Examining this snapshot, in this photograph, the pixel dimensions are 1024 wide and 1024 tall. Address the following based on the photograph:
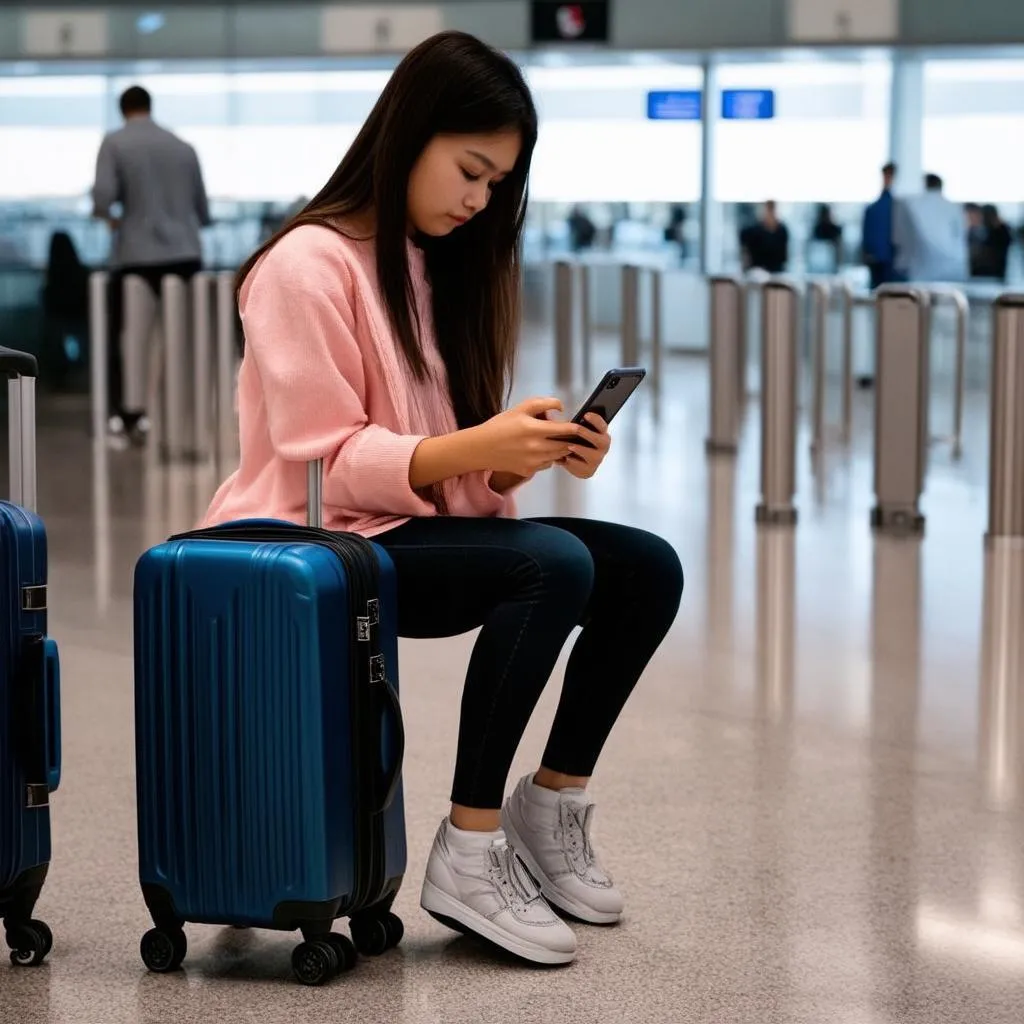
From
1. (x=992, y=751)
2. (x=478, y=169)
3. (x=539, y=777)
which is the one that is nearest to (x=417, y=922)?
(x=539, y=777)

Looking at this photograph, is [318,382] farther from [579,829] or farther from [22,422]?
[579,829]

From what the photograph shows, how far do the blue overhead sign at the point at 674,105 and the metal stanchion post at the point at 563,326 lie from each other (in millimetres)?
2677

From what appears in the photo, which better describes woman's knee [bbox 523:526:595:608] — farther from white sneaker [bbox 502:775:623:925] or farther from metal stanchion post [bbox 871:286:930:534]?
Answer: metal stanchion post [bbox 871:286:930:534]

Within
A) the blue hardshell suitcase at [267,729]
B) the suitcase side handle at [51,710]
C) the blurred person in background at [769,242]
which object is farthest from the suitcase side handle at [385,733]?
the blurred person in background at [769,242]

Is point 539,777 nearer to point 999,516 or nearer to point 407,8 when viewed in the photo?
point 999,516

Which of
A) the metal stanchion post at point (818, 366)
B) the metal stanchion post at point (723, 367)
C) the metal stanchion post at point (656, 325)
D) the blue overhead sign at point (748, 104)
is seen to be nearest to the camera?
the metal stanchion post at point (723, 367)

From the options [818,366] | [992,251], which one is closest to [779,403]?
[818,366]

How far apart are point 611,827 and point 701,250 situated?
476 inches

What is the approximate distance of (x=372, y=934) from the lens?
2604 millimetres

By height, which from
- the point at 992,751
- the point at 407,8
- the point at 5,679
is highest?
the point at 407,8

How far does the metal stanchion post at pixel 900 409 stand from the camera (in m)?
6.68

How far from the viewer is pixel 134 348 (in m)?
9.55

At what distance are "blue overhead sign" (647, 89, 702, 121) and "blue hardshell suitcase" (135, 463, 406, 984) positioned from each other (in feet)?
41.9

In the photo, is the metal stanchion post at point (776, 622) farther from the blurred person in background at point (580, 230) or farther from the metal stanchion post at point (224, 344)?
the blurred person in background at point (580, 230)
